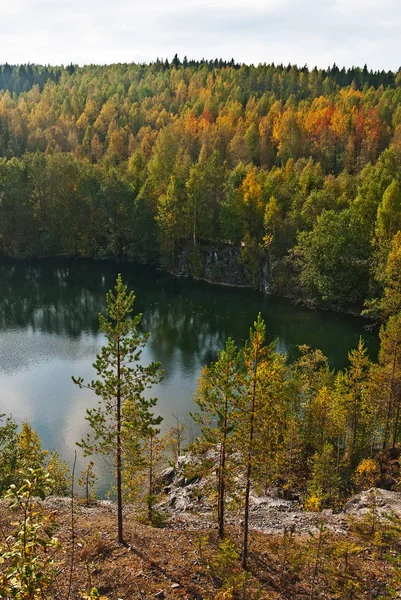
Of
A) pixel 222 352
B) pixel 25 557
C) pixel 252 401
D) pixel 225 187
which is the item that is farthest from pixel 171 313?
pixel 25 557

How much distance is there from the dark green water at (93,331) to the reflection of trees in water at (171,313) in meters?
0.13

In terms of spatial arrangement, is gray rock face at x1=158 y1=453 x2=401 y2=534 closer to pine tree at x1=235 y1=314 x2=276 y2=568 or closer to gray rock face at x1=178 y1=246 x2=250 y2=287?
pine tree at x1=235 y1=314 x2=276 y2=568

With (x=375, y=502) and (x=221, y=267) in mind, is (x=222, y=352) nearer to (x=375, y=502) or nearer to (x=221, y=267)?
(x=375, y=502)

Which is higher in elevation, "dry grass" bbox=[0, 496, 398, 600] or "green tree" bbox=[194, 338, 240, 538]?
"green tree" bbox=[194, 338, 240, 538]

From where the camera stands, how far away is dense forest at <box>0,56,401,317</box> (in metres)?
63.6

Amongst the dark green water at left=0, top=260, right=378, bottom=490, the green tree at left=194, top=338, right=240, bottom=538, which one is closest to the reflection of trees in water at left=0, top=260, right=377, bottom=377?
the dark green water at left=0, top=260, right=378, bottom=490

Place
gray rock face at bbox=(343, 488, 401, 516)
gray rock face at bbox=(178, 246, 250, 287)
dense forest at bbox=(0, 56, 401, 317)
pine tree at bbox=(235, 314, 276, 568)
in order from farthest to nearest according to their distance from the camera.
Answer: gray rock face at bbox=(178, 246, 250, 287)
dense forest at bbox=(0, 56, 401, 317)
gray rock face at bbox=(343, 488, 401, 516)
pine tree at bbox=(235, 314, 276, 568)

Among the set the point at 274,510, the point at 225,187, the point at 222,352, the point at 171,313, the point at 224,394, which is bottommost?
the point at 171,313

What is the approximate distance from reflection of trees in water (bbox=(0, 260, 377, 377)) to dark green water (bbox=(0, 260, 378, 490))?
125 mm

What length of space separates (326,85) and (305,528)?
146m

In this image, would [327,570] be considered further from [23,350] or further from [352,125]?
[352,125]

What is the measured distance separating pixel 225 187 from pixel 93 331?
109ft

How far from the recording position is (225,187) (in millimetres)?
76562

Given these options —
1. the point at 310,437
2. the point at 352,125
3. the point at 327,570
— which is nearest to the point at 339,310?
the point at 310,437
